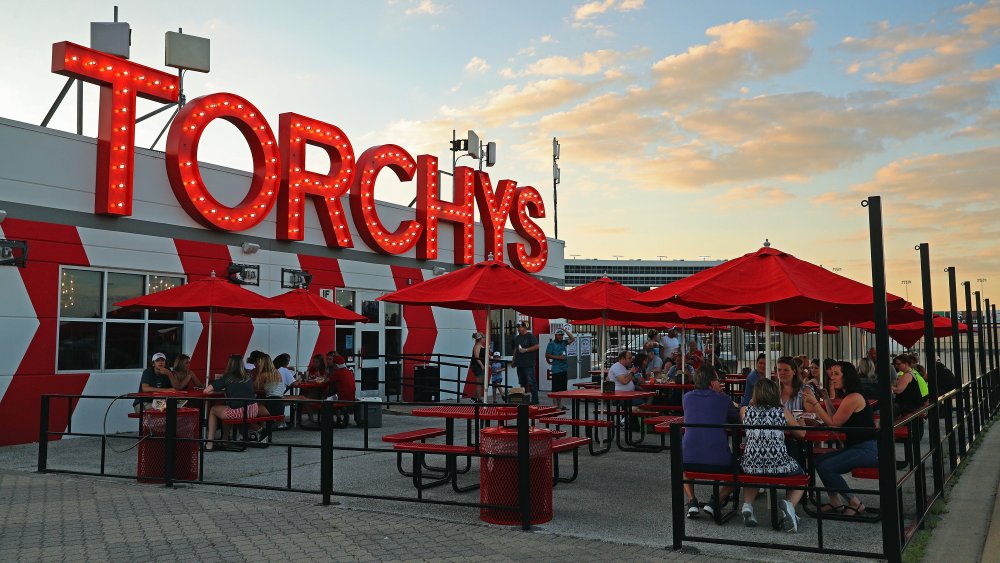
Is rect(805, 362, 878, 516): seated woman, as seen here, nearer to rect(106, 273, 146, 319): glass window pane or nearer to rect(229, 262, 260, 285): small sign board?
rect(106, 273, 146, 319): glass window pane

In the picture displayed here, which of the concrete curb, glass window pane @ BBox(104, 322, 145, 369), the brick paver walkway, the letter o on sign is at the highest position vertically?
the letter o on sign

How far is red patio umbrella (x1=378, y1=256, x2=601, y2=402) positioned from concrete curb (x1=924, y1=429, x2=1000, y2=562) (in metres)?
4.53

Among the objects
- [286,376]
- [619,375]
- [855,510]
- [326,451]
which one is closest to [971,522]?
[855,510]

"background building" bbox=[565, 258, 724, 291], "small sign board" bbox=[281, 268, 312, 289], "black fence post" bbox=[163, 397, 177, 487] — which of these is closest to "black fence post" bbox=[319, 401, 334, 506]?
"black fence post" bbox=[163, 397, 177, 487]

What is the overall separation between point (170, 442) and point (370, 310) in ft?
35.3

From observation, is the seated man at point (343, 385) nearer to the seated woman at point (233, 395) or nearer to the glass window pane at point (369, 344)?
the seated woman at point (233, 395)

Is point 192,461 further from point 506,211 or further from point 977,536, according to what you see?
point 506,211

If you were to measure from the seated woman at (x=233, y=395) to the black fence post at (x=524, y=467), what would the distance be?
551 cm

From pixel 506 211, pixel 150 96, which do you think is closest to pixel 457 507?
pixel 150 96

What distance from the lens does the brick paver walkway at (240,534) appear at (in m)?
6.01

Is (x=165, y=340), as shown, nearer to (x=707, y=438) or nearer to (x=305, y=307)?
(x=305, y=307)

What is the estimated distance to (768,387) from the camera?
698 centimetres

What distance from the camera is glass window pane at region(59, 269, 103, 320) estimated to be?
13.0 metres

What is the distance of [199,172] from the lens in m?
15.1
